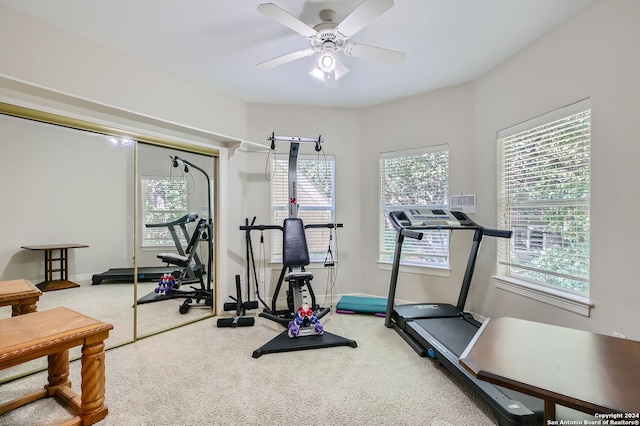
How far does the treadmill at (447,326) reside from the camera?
1.66 metres

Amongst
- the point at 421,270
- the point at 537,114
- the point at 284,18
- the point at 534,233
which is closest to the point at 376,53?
the point at 284,18

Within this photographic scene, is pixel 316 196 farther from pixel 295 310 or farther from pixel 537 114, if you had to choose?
pixel 537 114

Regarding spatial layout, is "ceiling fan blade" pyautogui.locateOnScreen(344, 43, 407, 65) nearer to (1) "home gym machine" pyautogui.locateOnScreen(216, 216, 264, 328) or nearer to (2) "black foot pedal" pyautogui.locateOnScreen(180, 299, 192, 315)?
(1) "home gym machine" pyautogui.locateOnScreen(216, 216, 264, 328)

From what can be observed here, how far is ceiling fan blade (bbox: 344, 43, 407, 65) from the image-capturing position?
7.15 ft

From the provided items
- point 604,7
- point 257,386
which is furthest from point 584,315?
point 257,386

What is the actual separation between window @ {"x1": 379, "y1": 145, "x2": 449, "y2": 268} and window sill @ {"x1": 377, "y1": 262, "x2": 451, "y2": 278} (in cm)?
5

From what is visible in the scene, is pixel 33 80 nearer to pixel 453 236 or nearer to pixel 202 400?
pixel 202 400

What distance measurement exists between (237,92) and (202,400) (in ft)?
10.5

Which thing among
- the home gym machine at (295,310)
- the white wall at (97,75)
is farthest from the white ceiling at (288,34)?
the home gym machine at (295,310)

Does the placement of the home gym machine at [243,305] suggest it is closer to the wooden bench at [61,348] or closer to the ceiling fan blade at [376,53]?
the wooden bench at [61,348]

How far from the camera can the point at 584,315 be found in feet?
7.18

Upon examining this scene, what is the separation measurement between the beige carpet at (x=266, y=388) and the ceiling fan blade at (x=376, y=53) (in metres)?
2.43

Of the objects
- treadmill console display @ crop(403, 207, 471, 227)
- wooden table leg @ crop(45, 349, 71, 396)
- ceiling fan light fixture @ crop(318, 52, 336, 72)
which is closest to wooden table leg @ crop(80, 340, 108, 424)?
wooden table leg @ crop(45, 349, 71, 396)

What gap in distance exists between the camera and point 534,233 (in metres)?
2.74
